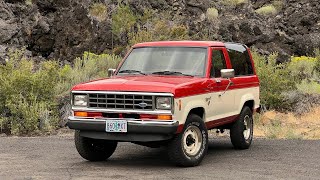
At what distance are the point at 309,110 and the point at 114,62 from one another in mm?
7339

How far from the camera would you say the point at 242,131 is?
10.9 m

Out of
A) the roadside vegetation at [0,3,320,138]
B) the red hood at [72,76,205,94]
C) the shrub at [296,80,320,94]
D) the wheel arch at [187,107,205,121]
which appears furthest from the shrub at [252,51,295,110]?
the red hood at [72,76,205,94]

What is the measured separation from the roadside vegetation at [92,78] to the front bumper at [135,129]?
5.46m

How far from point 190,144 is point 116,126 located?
4.18ft

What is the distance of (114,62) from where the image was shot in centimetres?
2039

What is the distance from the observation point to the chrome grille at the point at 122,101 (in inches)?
328

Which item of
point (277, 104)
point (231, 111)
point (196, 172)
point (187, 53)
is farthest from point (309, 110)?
point (196, 172)

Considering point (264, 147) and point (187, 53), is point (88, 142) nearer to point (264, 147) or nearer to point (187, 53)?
point (187, 53)

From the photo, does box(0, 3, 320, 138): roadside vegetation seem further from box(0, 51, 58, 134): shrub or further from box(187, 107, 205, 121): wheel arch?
box(187, 107, 205, 121): wheel arch

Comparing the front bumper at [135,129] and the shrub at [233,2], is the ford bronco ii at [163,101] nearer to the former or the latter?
the front bumper at [135,129]

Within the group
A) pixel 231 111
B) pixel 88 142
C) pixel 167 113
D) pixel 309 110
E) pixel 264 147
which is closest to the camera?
pixel 167 113

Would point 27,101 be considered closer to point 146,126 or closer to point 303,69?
point 146,126

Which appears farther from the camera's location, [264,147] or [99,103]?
[264,147]

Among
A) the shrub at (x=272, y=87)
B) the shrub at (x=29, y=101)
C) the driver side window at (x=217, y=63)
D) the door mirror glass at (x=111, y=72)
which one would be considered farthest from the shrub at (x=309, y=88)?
the door mirror glass at (x=111, y=72)
